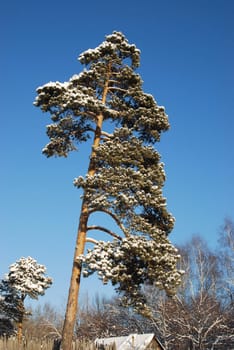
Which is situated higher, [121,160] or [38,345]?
[121,160]

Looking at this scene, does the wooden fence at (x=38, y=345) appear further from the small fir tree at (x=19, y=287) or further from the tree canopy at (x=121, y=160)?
the small fir tree at (x=19, y=287)

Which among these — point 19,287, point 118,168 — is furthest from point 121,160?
point 19,287

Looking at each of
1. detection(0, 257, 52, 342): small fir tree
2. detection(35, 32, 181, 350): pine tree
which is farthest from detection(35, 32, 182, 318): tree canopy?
detection(0, 257, 52, 342): small fir tree

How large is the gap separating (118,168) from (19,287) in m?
11.2

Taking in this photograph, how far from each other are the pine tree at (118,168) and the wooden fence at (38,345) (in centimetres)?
36

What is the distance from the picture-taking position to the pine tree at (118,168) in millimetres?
11180

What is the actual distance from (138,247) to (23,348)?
4225 mm

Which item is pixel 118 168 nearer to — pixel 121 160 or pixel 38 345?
pixel 121 160

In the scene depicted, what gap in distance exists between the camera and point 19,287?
20.3m

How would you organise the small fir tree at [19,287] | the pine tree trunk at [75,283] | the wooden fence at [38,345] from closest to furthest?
1. the wooden fence at [38,345]
2. the pine tree trunk at [75,283]
3. the small fir tree at [19,287]

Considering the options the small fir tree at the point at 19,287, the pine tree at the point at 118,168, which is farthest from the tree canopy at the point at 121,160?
the small fir tree at the point at 19,287

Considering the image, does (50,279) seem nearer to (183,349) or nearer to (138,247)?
(138,247)

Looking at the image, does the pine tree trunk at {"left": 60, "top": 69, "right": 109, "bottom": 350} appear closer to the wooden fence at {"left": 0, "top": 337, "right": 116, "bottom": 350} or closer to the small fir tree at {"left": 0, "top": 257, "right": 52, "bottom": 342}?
the wooden fence at {"left": 0, "top": 337, "right": 116, "bottom": 350}

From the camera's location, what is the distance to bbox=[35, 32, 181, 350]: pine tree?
1118cm
